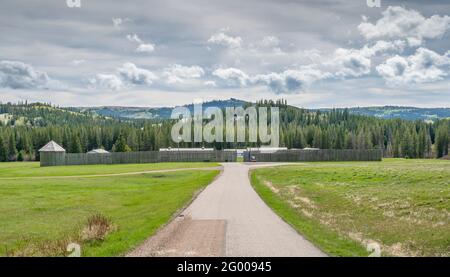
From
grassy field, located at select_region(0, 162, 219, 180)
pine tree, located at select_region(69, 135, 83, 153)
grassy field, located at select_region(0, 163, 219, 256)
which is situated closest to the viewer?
grassy field, located at select_region(0, 163, 219, 256)

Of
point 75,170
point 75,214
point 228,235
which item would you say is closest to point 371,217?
point 228,235

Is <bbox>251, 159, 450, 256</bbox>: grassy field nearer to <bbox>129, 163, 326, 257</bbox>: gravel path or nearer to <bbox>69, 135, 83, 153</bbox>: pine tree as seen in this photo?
<bbox>129, 163, 326, 257</bbox>: gravel path

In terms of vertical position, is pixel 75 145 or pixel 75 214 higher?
pixel 75 145

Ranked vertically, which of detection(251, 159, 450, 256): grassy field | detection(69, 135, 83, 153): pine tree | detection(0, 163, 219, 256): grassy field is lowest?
detection(0, 163, 219, 256): grassy field

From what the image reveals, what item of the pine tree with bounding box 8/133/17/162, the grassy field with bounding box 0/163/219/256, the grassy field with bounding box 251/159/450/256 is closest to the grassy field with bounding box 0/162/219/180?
the grassy field with bounding box 0/163/219/256

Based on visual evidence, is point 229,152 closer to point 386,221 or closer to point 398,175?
point 398,175

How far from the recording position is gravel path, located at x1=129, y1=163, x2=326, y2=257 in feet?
55.5

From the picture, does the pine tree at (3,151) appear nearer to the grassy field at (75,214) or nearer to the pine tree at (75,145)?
the pine tree at (75,145)

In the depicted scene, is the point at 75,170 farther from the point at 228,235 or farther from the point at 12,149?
the point at 12,149

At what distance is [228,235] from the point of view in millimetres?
20328
